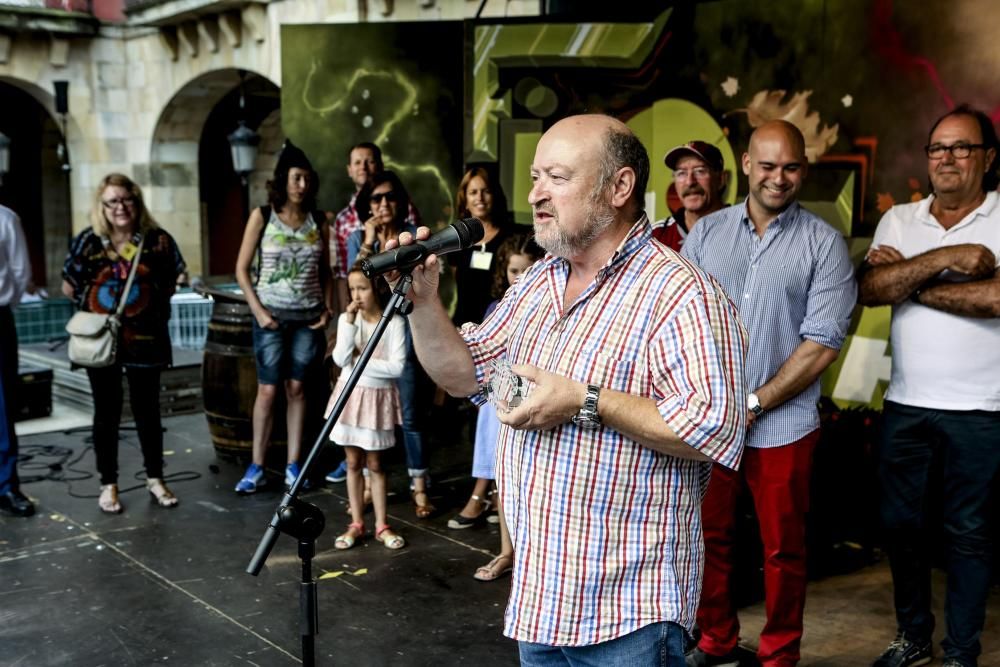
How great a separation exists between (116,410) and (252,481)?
0.93 metres

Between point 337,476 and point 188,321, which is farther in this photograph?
point 188,321

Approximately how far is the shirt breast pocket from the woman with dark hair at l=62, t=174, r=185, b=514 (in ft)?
13.3

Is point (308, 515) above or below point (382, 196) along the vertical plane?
below

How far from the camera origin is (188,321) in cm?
1192

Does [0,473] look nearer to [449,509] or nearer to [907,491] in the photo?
[449,509]

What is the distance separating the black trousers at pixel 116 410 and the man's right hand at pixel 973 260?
4.07m

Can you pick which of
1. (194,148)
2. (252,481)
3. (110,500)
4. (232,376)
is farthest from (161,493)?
(194,148)

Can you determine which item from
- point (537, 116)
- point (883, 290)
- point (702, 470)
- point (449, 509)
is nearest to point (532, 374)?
point (702, 470)

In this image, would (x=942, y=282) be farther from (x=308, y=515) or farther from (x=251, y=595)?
(x=251, y=595)

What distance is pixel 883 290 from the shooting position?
3738 millimetres

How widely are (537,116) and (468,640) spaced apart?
4.02 meters

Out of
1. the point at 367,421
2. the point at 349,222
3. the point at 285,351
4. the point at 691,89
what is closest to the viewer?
the point at 367,421

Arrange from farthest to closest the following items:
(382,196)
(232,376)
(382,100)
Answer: (382,100)
(232,376)
(382,196)

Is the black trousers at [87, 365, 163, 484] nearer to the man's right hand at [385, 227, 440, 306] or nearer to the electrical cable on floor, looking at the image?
the electrical cable on floor
